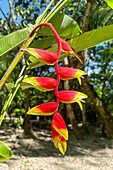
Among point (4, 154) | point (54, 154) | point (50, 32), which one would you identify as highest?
point (50, 32)

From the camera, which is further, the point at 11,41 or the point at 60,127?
the point at 11,41

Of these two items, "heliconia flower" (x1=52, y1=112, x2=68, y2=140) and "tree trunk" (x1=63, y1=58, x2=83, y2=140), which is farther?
"tree trunk" (x1=63, y1=58, x2=83, y2=140)

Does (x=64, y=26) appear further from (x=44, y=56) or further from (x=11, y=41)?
(x=44, y=56)

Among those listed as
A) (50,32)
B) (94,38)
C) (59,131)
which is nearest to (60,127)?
(59,131)

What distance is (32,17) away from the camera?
14.6 feet

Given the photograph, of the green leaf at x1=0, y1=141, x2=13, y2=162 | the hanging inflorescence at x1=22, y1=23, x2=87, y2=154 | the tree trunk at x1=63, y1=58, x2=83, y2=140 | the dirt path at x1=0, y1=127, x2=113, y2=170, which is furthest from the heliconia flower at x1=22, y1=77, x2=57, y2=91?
the tree trunk at x1=63, y1=58, x2=83, y2=140

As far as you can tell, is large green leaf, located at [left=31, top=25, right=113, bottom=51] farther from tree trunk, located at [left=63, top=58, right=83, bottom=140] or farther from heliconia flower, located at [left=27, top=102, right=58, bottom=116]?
tree trunk, located at [left=63, top=58, right=83, bottom=140]

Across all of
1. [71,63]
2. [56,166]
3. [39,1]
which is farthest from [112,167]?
[39,1]

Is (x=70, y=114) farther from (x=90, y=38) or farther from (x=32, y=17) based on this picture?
(x=90, y=38)

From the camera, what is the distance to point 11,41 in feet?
2.19

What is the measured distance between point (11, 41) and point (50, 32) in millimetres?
160

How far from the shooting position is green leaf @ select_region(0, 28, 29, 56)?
0.65 m

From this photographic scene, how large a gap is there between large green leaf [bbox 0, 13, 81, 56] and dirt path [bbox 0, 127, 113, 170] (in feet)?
6.45

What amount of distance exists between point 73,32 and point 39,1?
4.22 meters
